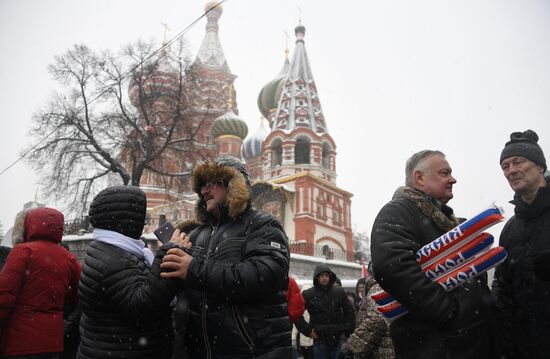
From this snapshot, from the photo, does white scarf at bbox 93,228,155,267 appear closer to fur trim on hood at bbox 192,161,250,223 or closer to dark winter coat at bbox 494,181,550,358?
fur trim on hood at bbox 192,161,250,223

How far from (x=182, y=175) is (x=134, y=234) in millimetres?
18010

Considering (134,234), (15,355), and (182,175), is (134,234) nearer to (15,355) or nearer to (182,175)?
(15,355)

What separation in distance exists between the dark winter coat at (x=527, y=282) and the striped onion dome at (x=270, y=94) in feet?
121

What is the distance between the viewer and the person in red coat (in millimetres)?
3111

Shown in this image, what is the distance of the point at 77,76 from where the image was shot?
1988cm

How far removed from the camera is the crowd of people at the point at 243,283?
2299 millimetres

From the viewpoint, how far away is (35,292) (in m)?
3.19

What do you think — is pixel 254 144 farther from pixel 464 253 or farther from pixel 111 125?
pixel 464 253

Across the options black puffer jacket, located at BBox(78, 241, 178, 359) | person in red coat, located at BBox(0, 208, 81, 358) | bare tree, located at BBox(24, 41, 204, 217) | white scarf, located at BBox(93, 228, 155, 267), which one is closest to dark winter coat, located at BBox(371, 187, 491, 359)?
black puffer jacket, located at BBox(78, 241, 178, 359)

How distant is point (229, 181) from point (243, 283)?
654 mm

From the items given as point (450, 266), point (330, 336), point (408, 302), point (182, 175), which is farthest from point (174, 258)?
point (182, 175)

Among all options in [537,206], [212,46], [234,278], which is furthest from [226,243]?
[212,46]

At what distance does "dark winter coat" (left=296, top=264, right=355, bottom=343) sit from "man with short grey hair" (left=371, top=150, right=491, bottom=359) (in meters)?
3.89

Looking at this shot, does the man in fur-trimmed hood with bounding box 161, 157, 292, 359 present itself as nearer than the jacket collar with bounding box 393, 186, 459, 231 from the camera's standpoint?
Yes
